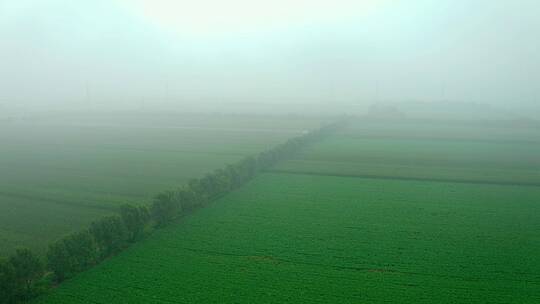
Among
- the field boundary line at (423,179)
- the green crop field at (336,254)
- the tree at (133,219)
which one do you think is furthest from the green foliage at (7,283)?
the field boundary line at (423,179)

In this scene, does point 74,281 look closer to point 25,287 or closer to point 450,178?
point 25,287

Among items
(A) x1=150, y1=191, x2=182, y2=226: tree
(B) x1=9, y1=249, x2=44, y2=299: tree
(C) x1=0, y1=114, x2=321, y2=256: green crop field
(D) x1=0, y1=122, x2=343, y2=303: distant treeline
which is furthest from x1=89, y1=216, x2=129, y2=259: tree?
(B) x1=9, y1=249, x2=44, y2=299: tree

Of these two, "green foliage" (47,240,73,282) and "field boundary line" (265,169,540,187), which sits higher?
"field boundary line" (265,169,540,187)

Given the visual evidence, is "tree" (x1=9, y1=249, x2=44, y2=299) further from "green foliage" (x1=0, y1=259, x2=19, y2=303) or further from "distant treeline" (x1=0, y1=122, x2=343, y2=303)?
"green foliage" (x1=0, y1=259, x2=19, y2=303)

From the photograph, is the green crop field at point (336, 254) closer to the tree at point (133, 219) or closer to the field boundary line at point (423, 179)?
the tree at point (133, 219)

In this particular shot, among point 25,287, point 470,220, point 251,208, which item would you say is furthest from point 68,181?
point 470,220
